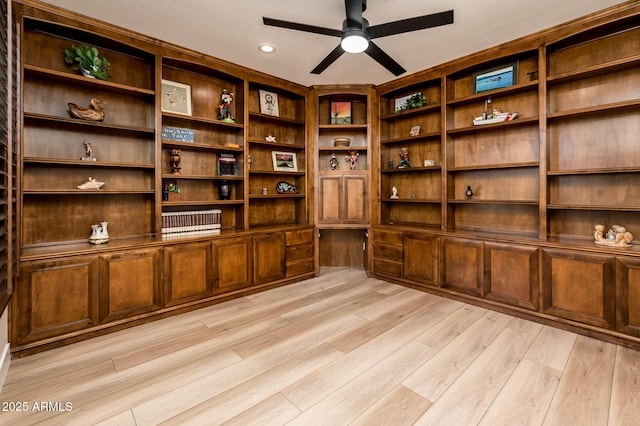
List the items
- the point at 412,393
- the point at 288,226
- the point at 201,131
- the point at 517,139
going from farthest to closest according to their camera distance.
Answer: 1. the point at 288,226
2. the point at 201,131
3. the point at 517,139
4. the point at 412,393

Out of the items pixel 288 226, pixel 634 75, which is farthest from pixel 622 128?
pixel 288 226

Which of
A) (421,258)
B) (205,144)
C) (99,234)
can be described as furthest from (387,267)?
(99,234)

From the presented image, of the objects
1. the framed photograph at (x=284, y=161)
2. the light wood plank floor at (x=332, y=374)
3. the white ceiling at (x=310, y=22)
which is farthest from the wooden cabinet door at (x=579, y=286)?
the framed photograph at (x=284, y=161)

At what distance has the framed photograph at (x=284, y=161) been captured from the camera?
14.0 feet

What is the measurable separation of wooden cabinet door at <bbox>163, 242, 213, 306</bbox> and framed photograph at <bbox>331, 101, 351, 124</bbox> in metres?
2.58

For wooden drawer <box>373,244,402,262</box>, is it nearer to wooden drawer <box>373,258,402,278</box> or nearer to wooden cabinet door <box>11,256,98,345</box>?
wooden drawer <box>373,258,402,278</box>

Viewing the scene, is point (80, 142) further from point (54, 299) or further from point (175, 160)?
point (54, 299)

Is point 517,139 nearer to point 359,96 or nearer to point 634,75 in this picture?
point 634,75

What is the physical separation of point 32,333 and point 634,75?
537cm

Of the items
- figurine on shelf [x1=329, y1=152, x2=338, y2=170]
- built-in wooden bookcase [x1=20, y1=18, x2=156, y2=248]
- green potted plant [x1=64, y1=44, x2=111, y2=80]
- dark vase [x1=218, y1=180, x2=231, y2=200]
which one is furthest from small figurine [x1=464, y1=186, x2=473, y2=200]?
green potted plant [x1=64, y1=44, x2=111, y2=80]

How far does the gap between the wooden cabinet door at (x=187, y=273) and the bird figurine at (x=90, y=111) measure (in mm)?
1358

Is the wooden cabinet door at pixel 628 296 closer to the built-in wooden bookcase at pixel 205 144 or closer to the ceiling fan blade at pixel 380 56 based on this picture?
the ceiling fan blade at pixel 380 56

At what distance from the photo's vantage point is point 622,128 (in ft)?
8.88

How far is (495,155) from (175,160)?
3635mm
